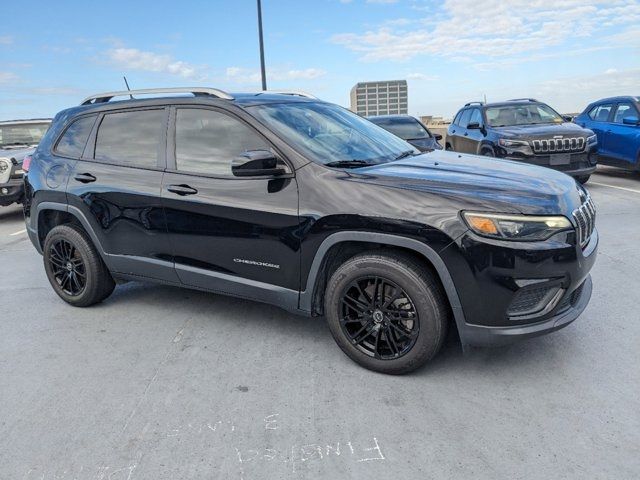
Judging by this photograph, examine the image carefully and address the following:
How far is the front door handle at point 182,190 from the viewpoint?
3578mm

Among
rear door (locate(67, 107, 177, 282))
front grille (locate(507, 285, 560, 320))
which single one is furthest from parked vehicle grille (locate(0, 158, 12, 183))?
front grille (locate(507, 285, 560, 320))

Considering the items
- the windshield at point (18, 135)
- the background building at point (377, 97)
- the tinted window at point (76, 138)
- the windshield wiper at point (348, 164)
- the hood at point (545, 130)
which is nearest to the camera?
the windshield wiper at point (348, 164)

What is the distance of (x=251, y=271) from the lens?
11.4 feet

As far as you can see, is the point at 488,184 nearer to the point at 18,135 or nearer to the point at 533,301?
the point at 533,301

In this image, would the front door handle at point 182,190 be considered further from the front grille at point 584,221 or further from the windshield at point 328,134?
the front grille at point 584,221

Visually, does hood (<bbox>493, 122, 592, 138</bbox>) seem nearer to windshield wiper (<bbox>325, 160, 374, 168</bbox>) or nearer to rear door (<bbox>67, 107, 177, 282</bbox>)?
windshield wiper (<bbox>325, 160, 374, 168</bbox>)

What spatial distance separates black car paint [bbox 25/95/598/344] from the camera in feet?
9.03

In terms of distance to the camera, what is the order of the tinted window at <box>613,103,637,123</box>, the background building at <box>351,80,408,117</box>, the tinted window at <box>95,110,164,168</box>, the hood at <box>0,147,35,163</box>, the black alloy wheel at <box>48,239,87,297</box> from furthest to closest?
the background building at <box>351,80,408,117</box>, the tinted window at <box>613,103,637,123</box>, the hood at <box>0,147,35,163</box>, the black alloy wheel at <box>48,239,87,297</box>, the tinted window at <box>95,110,164,168</box>

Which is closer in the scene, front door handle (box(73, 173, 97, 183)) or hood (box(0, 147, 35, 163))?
front door handle (box(73, 173, 97, 183))

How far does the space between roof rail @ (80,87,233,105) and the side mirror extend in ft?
2.30

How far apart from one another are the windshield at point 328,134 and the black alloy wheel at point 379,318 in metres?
0.87

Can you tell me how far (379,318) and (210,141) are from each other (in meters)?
1.72

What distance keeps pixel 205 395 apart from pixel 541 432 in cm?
184

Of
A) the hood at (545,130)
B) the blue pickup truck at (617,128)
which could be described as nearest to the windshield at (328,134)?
the hood at (545,130)
